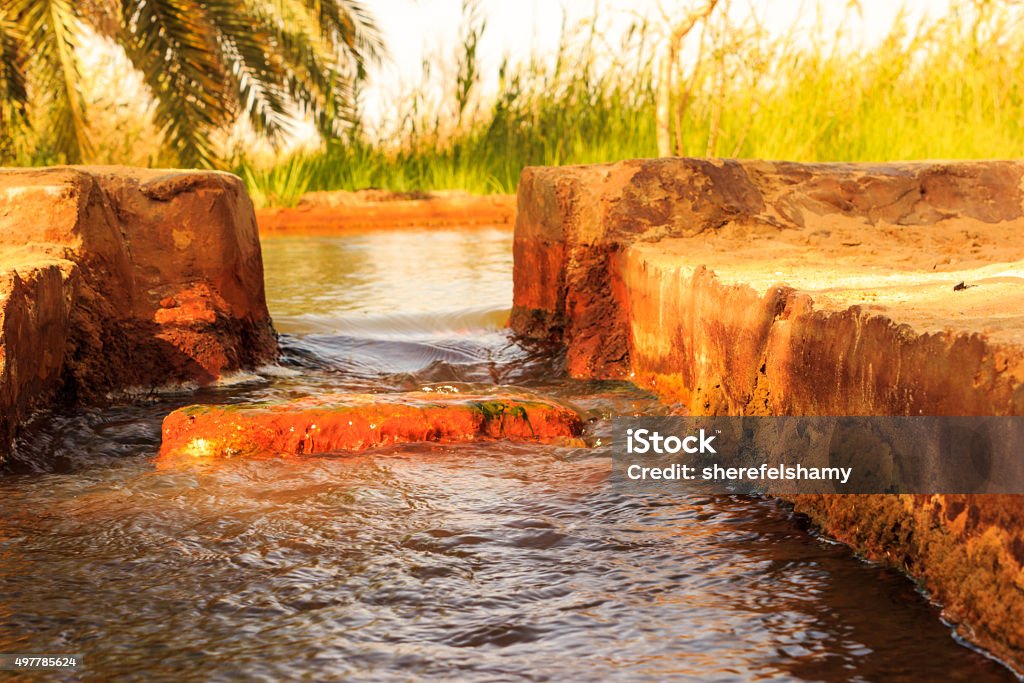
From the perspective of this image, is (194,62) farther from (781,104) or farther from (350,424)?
(350,424)

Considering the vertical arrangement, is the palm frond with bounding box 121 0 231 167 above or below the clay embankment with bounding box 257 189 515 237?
above

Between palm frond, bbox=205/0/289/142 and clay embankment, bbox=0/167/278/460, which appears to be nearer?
clay embankment, bbox=0/167/278/460

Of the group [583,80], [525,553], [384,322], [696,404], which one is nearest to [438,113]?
[583,80]

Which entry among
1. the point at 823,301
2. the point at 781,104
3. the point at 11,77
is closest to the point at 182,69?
the point at 11,77

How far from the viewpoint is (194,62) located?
10359 mm

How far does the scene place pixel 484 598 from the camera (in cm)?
209

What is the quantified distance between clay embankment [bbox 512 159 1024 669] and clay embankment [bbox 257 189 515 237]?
17.7ft

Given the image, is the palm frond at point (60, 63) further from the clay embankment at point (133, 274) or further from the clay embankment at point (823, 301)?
the clay embankment at point (823, 301)

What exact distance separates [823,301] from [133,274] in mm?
2674

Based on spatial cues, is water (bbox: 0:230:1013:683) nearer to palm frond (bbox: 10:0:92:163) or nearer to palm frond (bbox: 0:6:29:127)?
palm frond (bbox: 10:0:92:163)

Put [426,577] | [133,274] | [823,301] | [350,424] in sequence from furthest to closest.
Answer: [133,274], [350,424], [823,301], [426,577]

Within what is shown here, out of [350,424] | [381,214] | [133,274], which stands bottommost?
[350,424]

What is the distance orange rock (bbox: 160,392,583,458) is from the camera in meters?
3.05

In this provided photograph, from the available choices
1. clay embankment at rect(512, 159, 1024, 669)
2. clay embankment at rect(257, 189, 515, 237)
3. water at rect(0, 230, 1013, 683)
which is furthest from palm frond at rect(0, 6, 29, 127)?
water at rect(0, 230, 1013, 683)
